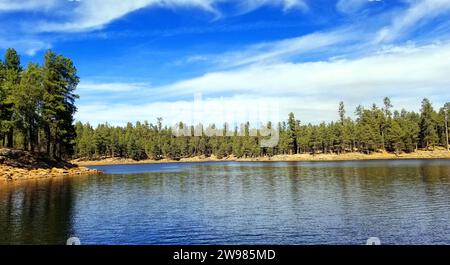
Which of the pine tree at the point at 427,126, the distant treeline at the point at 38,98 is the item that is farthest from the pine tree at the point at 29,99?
the pine tree at the point at 427,126

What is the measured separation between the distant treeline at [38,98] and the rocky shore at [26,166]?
4.89m

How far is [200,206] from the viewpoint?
40.1 m

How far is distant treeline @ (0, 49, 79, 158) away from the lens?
7681 centimetres

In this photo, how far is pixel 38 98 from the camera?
81500 millimetres

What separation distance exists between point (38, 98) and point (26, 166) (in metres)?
14.7

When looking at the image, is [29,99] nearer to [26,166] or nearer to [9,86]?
[9,86]

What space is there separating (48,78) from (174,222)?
7093 centimetres

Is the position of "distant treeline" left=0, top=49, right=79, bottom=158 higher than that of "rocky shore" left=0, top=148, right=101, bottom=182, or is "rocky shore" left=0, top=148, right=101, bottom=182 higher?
"distant treeline" left=0, top=49, right=79, bottom=158

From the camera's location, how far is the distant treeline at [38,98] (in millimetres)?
76812

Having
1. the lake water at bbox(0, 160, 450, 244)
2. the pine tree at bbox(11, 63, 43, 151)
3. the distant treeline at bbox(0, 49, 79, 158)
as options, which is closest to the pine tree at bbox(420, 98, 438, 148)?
the lake water at bbox(0, 160, 450, 244)

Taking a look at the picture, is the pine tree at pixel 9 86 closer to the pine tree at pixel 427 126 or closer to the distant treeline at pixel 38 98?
the distant treeline at pixel 38 98

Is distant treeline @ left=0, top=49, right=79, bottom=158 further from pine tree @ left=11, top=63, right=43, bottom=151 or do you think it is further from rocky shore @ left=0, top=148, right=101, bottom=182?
rocky shore @ left=0, top=148, right=101, bottom=182

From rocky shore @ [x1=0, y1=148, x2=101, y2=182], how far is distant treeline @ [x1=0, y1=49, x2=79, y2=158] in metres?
4.89
